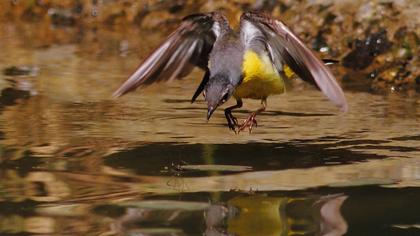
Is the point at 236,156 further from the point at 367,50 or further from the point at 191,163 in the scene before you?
the point at 367,50

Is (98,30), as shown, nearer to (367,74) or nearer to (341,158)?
(367,74)

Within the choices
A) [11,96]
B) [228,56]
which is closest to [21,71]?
[11,96]

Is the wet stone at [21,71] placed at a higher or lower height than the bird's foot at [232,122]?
higher

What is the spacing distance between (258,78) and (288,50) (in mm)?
236

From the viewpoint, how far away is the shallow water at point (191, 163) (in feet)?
16.0

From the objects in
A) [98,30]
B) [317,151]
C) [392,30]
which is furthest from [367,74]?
[98,30]

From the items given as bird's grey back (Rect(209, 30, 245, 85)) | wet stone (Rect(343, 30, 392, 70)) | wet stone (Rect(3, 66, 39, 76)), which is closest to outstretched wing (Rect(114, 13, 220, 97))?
bird's grey back (Rect(209, 30, 245, 85))

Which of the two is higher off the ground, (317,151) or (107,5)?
(107,5)

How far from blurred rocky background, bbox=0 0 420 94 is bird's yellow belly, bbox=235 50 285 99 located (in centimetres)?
208

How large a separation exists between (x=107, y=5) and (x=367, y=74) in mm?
3929

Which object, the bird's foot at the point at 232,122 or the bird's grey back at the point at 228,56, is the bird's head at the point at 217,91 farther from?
the bird's foot at the point at 232,122

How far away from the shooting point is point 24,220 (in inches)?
191

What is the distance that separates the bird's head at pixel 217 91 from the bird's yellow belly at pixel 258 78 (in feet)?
0.68

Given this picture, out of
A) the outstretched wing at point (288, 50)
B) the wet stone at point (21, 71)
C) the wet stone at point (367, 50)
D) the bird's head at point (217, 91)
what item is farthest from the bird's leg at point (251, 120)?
the wet stone at point (21, 71)
